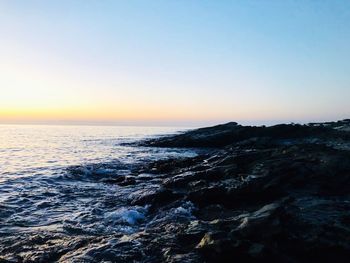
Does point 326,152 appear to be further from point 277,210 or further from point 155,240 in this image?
point 155,240

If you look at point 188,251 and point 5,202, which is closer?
point 188,251

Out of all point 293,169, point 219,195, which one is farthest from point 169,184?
point 293,169

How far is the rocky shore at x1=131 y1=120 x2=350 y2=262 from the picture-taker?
10352 mm

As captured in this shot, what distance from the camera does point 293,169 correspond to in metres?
20.2

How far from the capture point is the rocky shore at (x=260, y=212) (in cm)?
1035

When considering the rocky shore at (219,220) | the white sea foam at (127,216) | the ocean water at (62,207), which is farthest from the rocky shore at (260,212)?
the ocean water at (62,207)

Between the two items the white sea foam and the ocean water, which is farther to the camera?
the white sea foam

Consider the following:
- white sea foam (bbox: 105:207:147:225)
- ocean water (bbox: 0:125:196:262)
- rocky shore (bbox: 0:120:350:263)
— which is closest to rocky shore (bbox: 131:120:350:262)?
rocky shore (bbox: 0:120:350:263)

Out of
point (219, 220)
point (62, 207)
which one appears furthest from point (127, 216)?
point (62, 207)

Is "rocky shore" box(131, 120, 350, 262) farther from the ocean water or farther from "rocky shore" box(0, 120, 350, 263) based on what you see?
the ocean water

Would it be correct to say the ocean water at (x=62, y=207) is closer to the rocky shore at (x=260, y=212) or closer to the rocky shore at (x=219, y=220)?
the rocky shore at (x=219, y=220)

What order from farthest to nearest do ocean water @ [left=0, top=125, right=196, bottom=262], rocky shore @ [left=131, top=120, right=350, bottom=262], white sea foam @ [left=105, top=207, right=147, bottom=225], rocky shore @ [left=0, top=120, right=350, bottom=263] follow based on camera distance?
1. white sea foam @ [left=105, top=207, right=147, bottom=225]
2. ocean water @ [left=0, top=125, right=196, bottom=262]
3. rocky shore @ [left=0, top=120, right=350, bottom=263]
4. rocky shore @ [left=131, top=120, right=350, bottom=262]

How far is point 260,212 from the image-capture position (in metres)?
11.9

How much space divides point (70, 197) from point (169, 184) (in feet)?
20.0
